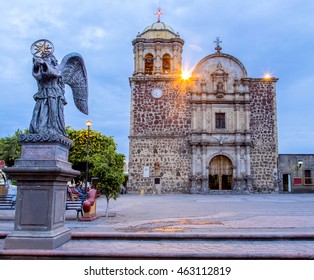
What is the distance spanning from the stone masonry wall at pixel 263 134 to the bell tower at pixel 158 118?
5.68 metres

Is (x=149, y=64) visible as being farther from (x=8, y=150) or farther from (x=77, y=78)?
(x=77, y=78)

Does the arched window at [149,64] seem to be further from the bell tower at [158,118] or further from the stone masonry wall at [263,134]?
the stone masonry wall at [263,134]

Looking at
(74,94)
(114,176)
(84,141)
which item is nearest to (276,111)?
(84,141)

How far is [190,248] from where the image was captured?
213 inches

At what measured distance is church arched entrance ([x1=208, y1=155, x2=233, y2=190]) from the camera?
28.4 metres

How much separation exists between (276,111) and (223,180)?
7.54 meters

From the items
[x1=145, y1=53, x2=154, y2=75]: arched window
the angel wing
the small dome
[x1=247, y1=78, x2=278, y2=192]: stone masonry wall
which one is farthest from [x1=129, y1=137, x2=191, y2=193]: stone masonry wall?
the angel wing

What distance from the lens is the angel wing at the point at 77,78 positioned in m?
6.16

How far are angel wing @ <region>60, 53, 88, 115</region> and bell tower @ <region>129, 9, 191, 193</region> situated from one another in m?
21.8

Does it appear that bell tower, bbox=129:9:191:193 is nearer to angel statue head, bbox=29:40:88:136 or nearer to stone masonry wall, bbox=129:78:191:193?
stone masonry wall, bbox=129:78:191:193

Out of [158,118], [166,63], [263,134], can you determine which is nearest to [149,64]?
[166,63]

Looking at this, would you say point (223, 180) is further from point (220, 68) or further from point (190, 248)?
point (190, 248)

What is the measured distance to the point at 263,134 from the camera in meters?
28.9

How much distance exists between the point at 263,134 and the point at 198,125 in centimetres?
557
